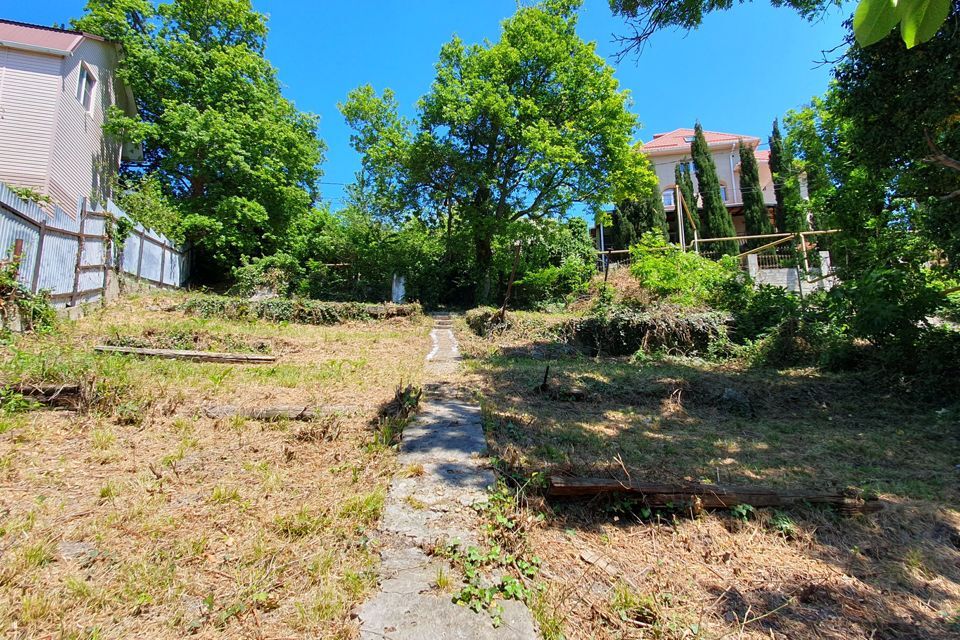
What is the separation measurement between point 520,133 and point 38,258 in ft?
43.6

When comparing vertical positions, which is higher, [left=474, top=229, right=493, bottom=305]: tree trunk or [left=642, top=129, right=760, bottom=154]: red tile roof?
[left=642, top=129, right=760, bottom=154]: red tile roof

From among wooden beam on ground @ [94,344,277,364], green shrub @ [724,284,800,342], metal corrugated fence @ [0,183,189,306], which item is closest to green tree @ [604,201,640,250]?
green shrub @ [724,284,800,342]

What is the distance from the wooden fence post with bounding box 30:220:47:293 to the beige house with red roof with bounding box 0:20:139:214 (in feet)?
19.0

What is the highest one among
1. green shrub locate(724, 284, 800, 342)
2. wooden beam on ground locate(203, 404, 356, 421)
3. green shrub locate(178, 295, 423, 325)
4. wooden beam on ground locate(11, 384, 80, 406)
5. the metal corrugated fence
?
the metal corrugated fence

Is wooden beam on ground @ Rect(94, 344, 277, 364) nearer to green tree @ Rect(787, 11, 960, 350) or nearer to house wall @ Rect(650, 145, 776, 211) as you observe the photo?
green tree @ Rect(787, 11, 960, 350)

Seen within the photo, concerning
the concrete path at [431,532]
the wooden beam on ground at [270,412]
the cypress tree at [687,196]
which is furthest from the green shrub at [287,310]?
the cypress tree at [687,196]

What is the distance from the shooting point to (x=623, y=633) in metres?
1.64

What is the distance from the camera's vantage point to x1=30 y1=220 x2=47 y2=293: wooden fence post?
669 cm

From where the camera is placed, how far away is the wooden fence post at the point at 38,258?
21.9 feet

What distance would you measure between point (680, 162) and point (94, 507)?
30954 mm

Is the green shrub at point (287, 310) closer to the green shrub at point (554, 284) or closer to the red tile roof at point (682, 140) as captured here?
the green shrub at point (554, 284)

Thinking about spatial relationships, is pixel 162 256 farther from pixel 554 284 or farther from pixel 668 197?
pixel 668 197

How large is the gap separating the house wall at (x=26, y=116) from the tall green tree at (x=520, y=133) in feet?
30.8

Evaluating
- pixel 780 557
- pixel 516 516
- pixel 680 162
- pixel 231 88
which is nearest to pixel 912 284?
pixel 780 557
